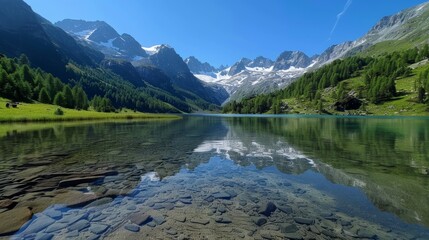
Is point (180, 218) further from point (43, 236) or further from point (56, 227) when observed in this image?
point (43, 236)

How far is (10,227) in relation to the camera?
10.8 m

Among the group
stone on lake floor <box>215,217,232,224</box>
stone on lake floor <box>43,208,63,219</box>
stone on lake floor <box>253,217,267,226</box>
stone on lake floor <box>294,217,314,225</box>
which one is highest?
stone on lake floor <box>43,208,63,219</box>

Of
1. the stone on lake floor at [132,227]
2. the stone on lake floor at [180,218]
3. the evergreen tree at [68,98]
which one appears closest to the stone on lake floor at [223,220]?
the stone on lake floor at [180,218]

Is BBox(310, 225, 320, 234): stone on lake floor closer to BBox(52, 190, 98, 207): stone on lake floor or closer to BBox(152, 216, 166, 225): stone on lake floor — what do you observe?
BBox(152, 216, 166, 225): stone on lake floor

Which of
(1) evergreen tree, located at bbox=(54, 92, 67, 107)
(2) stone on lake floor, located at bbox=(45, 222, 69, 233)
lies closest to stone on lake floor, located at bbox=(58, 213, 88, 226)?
(2) stone on lake floor, located at bbox=(45, 222, 69, 233)

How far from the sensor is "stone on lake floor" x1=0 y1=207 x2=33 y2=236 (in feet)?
34.8

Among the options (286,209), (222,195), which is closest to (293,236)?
(286,209)

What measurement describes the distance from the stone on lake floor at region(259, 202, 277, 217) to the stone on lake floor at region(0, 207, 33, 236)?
11354 mm

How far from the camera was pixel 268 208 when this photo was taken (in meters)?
13.7

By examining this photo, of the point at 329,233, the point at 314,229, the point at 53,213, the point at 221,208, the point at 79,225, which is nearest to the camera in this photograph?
the point at 329,233

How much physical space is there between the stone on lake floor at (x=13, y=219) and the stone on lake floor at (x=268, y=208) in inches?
447

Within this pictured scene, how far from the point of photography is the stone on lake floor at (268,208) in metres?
13.0

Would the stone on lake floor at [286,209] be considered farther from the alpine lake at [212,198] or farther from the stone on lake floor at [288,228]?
the stone on lake floor at [288,228]

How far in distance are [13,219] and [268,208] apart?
491 inches
